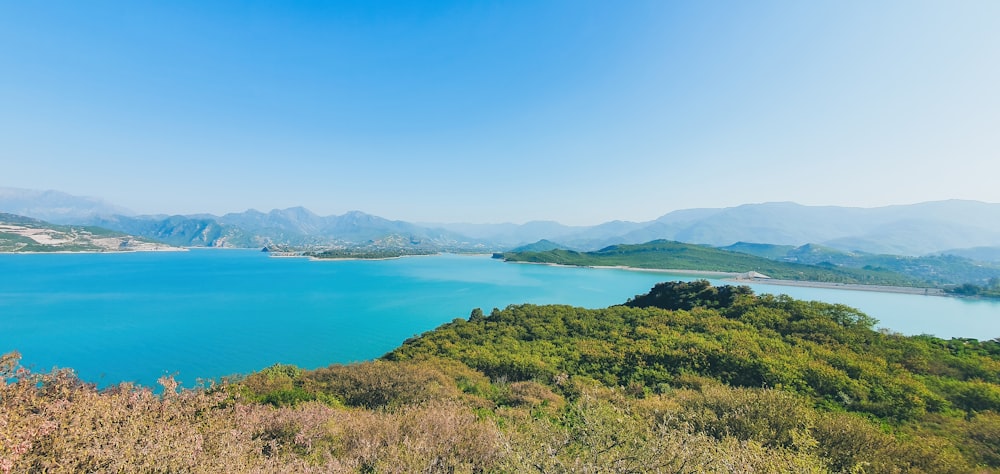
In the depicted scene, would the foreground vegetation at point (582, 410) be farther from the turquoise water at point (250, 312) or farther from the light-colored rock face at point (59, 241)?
the light-colored rock face at point (59, 241)

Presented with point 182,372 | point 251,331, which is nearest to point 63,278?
point 251,331

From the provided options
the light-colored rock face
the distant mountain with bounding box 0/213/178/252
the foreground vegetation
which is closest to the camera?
the foreground vegetation

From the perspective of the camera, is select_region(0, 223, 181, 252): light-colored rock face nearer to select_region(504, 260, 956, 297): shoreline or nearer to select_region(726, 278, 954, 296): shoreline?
select_region(504, 260, 956, 297): shoreline

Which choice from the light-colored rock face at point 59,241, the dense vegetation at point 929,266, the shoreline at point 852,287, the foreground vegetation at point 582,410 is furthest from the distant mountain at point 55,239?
the dense vegetation at point 929,266

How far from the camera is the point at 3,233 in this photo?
6132 inches

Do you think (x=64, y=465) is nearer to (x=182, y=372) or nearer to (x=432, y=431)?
(x=432, y=431)

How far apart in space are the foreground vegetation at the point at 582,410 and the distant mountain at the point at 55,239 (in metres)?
225

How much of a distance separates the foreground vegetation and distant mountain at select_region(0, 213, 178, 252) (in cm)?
22547

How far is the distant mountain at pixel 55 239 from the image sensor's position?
152625 millimetres

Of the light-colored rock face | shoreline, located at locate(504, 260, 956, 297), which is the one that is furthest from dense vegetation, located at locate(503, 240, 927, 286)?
the light-colored rock face

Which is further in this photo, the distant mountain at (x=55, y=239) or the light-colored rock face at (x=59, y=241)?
the distant mountain at (x=55, y=239)

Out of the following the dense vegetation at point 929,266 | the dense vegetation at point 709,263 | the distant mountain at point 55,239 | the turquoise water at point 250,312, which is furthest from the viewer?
the distant mountain at point 55,239

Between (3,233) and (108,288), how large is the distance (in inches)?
6094

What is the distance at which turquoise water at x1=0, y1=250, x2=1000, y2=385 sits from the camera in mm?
36188
